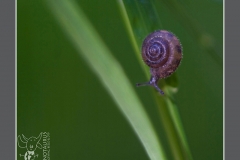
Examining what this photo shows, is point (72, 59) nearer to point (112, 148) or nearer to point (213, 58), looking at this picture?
point (112, 148)

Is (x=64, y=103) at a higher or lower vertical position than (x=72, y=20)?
lower

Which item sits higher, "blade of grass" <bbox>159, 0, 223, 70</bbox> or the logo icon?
"blade of grass" <bbox>159, 0, 223, 70</bbox>

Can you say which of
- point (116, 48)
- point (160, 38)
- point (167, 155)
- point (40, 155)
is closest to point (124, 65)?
point (116, 48)

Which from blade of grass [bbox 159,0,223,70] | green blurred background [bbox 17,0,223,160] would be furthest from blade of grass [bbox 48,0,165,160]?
blade of grass [bbox 159,0,223,70]

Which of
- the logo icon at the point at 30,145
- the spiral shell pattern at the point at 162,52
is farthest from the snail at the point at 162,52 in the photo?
the logo icon at the point at 30,145

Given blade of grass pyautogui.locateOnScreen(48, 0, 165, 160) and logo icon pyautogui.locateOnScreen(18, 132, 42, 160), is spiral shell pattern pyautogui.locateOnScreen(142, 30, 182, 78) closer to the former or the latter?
blade of grass pyautogui.locateOnScreen(48, 0, 165, 160)

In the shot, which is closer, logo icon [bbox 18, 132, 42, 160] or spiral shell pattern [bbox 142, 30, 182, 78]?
spiral shell pattern [bbox 142, 30, 182, 78]

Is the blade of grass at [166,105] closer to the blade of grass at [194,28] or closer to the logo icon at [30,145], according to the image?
the blade of grass at [194,28]

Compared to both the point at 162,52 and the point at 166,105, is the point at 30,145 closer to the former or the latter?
the point at 166,105
